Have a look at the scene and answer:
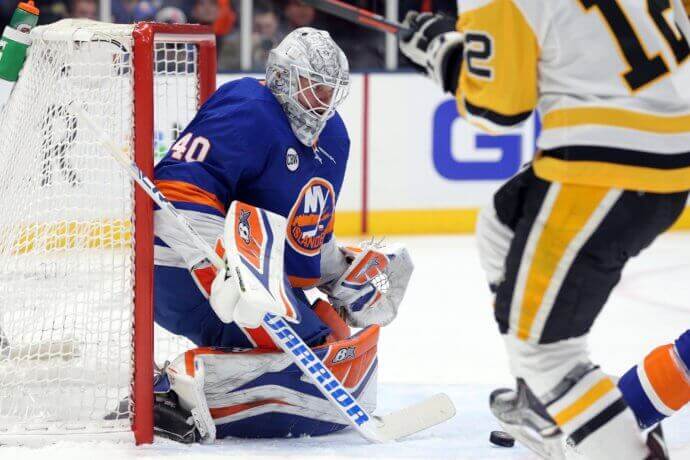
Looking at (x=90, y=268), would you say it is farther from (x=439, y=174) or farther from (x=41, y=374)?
(x=439, y=174)

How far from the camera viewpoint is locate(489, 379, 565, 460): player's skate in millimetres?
2002

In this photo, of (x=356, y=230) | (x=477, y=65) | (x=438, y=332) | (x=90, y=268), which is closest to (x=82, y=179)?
(x=90, y=268)

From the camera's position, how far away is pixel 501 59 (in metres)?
1.82

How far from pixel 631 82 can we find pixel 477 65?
0.23 m

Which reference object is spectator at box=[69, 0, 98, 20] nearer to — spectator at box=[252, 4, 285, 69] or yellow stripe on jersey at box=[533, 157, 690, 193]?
spectator at box=[252, 4, 285, 69]

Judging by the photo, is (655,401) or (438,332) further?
(438,332)

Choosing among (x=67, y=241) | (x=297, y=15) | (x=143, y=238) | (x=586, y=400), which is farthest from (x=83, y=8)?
(x=586, y=400)

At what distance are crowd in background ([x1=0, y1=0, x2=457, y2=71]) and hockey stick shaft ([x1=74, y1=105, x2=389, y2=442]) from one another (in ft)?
11.0

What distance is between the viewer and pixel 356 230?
18.5 ft

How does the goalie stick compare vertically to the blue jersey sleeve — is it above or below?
below

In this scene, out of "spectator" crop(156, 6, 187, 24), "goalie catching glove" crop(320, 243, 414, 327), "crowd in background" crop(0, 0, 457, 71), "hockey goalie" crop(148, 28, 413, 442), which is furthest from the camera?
"crowd in background" crop(0, 0, 457, 71)

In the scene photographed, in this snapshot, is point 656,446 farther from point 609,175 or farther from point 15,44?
point 15,44

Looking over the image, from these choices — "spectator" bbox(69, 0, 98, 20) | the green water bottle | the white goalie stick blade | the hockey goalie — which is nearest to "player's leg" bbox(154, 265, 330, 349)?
the hockey goalie

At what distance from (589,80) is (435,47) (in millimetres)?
292
